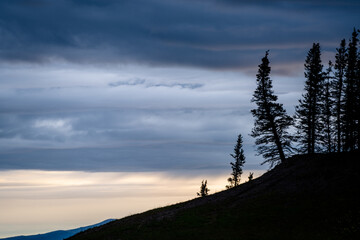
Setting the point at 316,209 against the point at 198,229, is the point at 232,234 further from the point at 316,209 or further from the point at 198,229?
the point at 316,209

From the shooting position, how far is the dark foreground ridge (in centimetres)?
2989

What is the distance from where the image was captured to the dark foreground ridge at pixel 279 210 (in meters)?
29.9

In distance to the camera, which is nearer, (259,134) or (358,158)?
(358,158)

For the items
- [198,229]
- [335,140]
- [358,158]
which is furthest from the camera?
[335,140]

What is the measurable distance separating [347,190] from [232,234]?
12.1m

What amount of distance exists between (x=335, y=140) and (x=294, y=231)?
29.8 meters

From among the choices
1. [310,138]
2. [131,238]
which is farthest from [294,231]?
[310,138]

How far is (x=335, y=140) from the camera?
55.4 meters

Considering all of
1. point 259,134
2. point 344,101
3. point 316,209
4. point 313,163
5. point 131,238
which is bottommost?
point 131,238

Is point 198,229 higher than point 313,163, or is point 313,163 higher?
point 313,163

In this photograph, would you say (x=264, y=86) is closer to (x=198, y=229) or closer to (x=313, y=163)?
(x=313, y=163)

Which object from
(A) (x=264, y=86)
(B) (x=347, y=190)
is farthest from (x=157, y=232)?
(A) (x=264, y=86)

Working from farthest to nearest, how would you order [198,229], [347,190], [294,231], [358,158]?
[358,158], [347,190], [198,229], [294,231]

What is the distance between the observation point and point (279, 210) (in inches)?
1334
